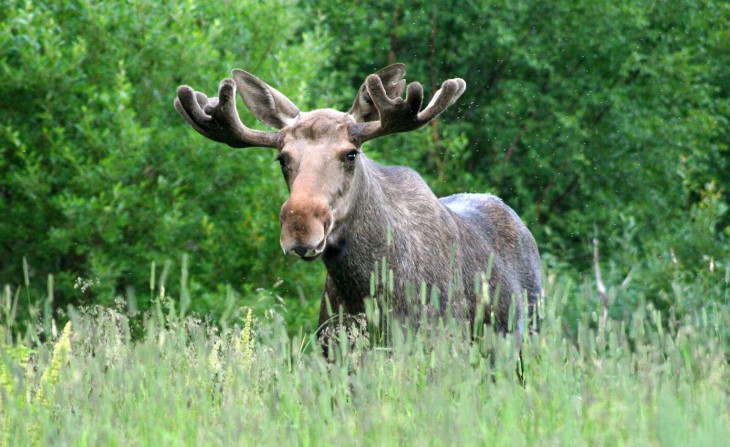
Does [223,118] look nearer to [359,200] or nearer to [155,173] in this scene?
[359,200]

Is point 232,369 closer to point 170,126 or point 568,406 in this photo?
point 568,406

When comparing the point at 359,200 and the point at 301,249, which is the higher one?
the point at 359,200

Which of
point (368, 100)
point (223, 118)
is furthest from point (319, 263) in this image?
point (368, 100)

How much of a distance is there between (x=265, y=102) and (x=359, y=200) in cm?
112

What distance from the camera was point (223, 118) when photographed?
6.64 m

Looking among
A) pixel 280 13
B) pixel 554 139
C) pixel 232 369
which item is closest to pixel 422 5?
pixel 554 139

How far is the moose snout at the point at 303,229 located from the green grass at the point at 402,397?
88cm

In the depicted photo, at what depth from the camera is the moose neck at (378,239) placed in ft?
19.7

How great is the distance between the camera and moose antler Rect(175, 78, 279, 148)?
650 cm

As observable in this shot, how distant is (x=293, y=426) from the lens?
3596mm

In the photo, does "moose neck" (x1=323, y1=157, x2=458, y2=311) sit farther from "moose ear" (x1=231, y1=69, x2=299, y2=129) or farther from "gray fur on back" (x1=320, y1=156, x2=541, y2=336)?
"moose ear" (x1=231, y1=69, x2=299, y2=129)

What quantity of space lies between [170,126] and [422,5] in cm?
786

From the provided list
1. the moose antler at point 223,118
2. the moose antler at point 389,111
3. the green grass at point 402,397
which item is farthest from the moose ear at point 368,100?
the green grass at point 402,397

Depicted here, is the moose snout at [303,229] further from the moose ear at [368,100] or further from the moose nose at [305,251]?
the moose ear at [368,100]
